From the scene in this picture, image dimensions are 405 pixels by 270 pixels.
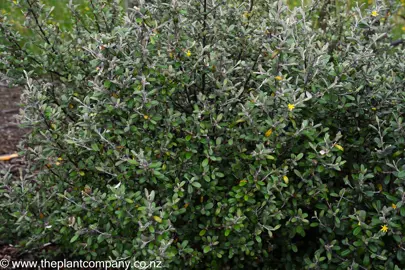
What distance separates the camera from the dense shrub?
96.7 inches

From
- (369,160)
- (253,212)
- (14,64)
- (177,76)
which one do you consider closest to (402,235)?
(369,160)

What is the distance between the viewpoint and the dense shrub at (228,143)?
8.06ft

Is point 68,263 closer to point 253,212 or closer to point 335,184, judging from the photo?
point 253,212

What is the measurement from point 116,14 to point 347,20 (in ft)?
4.75

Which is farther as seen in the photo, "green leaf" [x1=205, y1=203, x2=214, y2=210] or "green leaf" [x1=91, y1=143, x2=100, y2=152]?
"green leaf" [x1=205, y1=203, x2=214, y2=210]

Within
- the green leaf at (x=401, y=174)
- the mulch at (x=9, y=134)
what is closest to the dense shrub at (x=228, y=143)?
the green leaf at (x=401, y=174)

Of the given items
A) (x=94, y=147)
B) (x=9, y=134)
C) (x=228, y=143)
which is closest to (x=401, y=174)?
(x=228, y=143)

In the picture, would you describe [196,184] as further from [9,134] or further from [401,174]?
[9,134]

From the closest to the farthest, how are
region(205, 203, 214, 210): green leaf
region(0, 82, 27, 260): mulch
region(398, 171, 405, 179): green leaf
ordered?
1. region(398, 171, 405, 179): green leaf
2. region(205, 203, 214, 210): green leaf
3. region(0, 82, 27, 260): mulch

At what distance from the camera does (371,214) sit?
2.55 metres

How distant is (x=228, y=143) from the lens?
2555 mm

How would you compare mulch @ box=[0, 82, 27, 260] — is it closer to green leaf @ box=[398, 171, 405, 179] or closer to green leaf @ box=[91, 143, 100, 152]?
green leaf @ box=[91, 143, 100, 152]

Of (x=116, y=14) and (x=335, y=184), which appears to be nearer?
(x=335, y=184)

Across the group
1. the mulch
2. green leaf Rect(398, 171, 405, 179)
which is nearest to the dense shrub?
green leaf Rect(398, 171, 405, 179)
